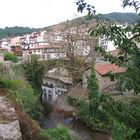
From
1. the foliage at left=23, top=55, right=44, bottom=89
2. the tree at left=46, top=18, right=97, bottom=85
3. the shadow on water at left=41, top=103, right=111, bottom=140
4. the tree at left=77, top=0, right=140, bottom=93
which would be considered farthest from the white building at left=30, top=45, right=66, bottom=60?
the tree at left=77, top=0, right=140, bottom=93

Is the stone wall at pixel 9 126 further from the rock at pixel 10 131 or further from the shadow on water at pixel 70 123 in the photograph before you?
the shadow on water at pixel 70 123

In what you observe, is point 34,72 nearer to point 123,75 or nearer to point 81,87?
point 81,87

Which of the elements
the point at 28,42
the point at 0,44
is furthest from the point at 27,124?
the point at 0,44

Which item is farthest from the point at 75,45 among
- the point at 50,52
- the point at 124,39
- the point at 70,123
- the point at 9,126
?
the point at 124,39

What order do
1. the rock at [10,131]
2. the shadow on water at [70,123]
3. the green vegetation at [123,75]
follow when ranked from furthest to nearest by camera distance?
the shadow on water at [70,123] < the rock at [10,131] < the green vegetation at [123,75]

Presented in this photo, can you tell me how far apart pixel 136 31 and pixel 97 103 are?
1.17 m

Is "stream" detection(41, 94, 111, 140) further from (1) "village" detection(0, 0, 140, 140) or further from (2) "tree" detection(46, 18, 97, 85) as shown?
(2) "tree" detection(46, 18, 97, 85)

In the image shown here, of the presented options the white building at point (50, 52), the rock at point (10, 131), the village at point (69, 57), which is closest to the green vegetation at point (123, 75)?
the rock at point (10, 131)

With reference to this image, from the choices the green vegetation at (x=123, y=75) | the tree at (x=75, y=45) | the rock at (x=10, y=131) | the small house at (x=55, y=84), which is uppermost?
the green vegetation at (x=123, y=75)

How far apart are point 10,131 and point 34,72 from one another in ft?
91.2

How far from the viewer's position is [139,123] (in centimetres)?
474

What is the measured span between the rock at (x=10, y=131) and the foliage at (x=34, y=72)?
2688 cm

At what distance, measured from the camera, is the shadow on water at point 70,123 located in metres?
22.3

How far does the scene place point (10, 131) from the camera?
6.40 m
